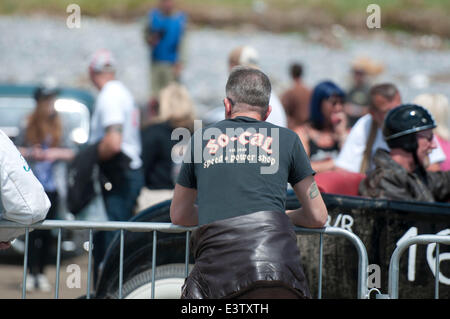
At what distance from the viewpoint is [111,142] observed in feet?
19.9

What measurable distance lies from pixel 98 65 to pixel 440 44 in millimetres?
13557

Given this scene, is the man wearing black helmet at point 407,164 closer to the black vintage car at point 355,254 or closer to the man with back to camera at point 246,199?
the black vintage car at point 355,254

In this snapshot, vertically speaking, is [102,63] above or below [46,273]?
above

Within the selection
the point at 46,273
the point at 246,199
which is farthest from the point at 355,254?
the point at 46,273

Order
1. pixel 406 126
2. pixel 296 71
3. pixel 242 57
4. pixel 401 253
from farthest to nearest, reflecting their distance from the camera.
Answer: pixel 296 71 → pixel 242 57 → pixel 406 126 → pixel 401 253

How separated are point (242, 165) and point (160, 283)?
3.74ft

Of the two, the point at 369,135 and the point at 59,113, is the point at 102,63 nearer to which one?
the point at 59,113

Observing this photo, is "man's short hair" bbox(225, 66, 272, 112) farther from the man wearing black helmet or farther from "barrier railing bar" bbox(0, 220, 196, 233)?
the man wearing black helmet

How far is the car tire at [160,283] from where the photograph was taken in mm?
3953

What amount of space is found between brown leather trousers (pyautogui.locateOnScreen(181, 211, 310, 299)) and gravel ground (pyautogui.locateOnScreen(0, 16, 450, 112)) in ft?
33.8

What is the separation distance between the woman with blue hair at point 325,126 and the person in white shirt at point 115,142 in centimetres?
148

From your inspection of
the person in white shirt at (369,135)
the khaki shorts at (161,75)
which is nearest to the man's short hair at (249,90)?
the person in white shirt at (369,135)

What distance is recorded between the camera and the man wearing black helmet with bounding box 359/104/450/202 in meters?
4.38
